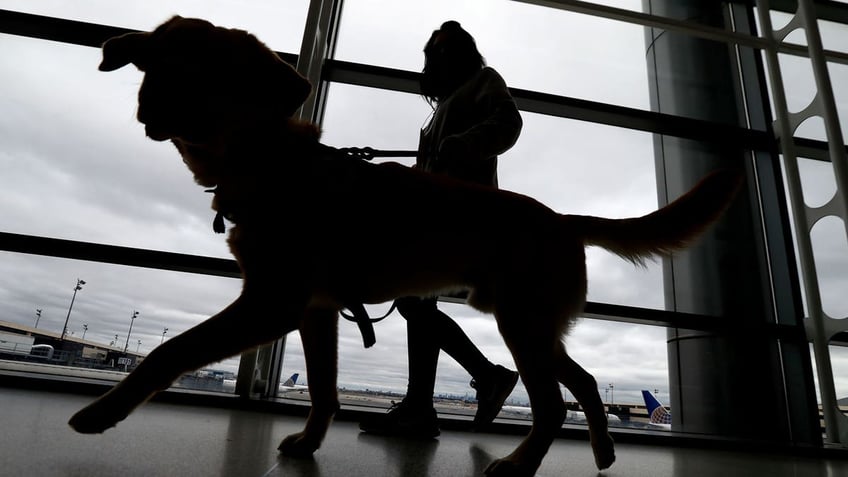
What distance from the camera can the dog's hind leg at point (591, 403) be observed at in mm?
1354

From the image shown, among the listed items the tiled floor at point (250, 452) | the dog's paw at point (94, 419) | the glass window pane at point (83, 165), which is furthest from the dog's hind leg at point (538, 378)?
the glass window pane at point (83, 165)

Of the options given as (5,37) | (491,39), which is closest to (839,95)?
(491,39)

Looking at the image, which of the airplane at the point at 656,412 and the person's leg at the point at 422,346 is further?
the airplane at the point at 656,412

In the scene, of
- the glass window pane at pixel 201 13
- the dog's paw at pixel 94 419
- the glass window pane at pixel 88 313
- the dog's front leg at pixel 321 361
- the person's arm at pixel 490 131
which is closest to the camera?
the dog's paw at pixel 94 419

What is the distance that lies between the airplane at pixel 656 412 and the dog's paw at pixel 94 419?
2917 mm

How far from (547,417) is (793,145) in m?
3.15

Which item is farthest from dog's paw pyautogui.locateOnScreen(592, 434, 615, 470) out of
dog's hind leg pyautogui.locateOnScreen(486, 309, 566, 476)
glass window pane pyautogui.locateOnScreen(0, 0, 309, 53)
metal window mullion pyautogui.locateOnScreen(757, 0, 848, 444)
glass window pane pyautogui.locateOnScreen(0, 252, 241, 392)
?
glass window pane pyautogui.locateOnScreen(0, 0, 309, 53)

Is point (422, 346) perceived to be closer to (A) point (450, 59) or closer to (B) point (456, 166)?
(B) point (456, 166)

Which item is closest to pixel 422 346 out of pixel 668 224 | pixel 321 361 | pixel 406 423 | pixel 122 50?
pixel 406 423

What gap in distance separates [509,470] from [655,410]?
2316 millimetres

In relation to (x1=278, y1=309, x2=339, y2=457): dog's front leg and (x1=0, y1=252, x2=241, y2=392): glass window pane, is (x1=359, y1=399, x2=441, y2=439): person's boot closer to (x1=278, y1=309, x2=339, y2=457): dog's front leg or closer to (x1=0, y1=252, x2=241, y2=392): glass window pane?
(x1=278, y1=309, x2=339, y2=457): dog's front leg

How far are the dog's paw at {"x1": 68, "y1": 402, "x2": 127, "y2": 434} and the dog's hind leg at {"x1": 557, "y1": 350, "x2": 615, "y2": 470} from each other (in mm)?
1123

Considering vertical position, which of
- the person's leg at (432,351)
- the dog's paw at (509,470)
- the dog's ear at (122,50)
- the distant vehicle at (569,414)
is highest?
the dog's ear at (122,50)

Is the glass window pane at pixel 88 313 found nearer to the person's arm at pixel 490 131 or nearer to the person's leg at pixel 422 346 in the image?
the person's leg at pixel 422 346
